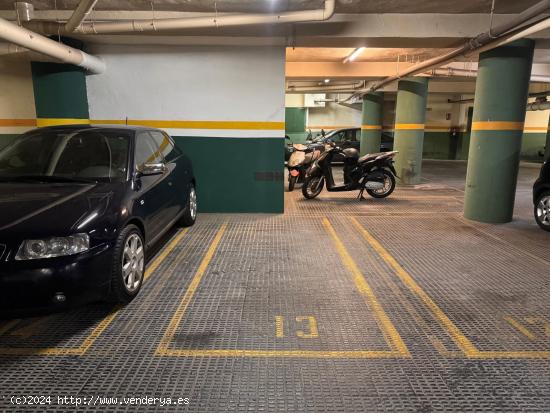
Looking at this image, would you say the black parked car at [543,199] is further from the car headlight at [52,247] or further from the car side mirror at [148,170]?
the car headlight at [52,247]

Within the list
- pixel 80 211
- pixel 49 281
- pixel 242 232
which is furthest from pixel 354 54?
pixel 49 281

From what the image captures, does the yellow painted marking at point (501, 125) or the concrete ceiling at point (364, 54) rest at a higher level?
the concrete ceiling at point (364, 54)

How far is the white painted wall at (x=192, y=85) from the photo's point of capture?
246 inches

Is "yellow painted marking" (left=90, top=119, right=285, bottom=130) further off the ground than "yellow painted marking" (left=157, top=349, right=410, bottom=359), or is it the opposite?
"yellow painted marking" (left=90, top=119, right=285, bottom=130)

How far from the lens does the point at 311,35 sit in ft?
19.2

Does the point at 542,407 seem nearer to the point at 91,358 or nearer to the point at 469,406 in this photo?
the point at 469,406

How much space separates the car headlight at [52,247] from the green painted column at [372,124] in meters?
12.7

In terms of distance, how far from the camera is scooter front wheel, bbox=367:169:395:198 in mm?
8157

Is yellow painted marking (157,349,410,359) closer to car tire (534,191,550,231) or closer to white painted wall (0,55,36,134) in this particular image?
car tire (534,191,550,231)

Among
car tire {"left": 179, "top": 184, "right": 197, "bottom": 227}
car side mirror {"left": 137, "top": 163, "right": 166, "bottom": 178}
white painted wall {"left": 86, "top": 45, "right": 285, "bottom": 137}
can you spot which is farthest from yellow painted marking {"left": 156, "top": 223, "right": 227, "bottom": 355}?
white painted wall {"left": 86, "top": 45, "right": 285, "bottom": 137}

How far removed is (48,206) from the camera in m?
2.76

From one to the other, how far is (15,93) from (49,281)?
6220mm

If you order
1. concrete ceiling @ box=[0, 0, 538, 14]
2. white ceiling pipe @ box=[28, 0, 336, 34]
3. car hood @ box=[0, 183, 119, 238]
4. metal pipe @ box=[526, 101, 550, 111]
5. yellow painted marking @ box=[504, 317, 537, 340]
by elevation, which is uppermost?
concrete ceiling @ box=[0, 0, 538, 14]

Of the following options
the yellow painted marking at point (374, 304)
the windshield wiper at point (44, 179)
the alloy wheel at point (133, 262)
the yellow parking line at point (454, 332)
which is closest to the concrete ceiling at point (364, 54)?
the yellow painted marking at point (374, 304)
